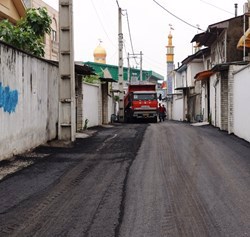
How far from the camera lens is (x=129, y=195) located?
311 inches

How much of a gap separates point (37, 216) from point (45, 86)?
386 inches

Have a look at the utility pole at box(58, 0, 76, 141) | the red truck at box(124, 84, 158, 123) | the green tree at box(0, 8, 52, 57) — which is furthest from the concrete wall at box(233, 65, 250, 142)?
the red truck at box(124, 84, 158, 123)

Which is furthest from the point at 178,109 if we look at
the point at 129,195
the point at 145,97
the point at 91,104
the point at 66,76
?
the point at 129,195

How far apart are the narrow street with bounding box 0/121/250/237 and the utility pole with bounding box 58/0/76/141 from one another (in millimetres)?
3818

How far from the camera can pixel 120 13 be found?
41.7 m

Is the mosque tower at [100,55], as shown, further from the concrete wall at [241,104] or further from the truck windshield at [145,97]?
the concrete wall at [241,104]

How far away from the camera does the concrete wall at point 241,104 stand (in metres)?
16.8

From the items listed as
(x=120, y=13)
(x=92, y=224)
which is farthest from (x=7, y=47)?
→ (x=120, y=13)

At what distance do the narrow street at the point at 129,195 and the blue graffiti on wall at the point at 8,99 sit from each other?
135 centimetres

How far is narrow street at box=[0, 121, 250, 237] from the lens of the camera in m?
6.05

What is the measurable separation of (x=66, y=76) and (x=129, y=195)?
10.1 m

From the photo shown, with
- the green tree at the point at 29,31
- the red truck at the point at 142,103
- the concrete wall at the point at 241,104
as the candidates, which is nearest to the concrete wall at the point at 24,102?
the green tree at the point at 29,31

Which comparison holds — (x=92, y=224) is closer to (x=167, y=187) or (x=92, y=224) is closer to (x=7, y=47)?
(x=167, y=187)

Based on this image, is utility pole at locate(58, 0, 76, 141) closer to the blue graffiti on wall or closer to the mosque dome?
the blue graffiti on wall
